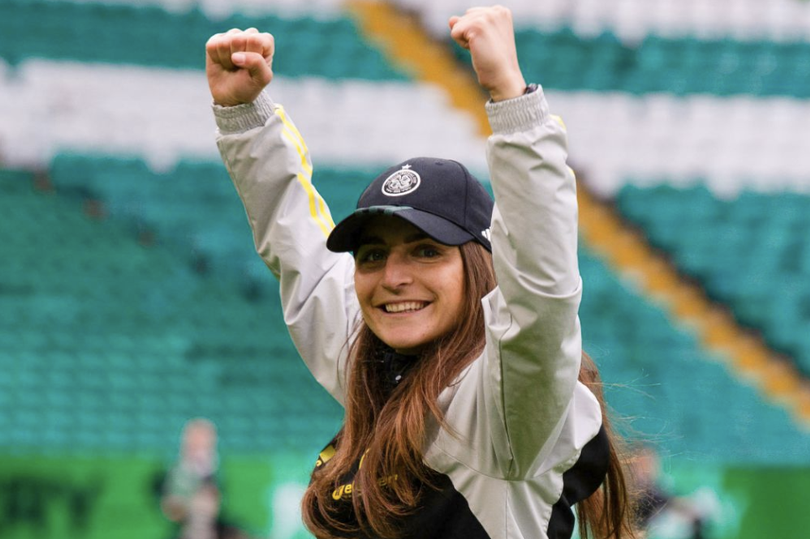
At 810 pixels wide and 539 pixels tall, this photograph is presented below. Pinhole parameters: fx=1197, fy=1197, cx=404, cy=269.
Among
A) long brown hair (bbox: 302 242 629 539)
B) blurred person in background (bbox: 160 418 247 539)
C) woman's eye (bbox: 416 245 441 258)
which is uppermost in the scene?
woman's eye (bbox: 416 245 441 258)

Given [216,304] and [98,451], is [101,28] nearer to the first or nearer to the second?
[216,304]

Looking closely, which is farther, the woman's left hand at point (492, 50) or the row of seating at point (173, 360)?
the row of seating at point (173, 360)

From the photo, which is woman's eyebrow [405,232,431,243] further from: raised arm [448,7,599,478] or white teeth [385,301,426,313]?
raised arm [448,7,599,478]

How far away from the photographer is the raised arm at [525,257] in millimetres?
1454

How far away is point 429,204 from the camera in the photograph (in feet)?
5.60

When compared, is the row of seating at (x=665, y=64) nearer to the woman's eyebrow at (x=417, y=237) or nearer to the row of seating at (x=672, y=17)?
the row of seating at (x=672, y=17)

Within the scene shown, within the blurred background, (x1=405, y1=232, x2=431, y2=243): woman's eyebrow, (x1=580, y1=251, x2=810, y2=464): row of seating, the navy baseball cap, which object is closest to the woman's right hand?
the navy baseball cap

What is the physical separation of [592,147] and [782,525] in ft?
6.63

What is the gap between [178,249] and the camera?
5547 mm

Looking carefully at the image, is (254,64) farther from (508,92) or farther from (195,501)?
(195,501)

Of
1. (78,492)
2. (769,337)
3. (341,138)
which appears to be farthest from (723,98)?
(78,492)

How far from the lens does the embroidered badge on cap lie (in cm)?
173

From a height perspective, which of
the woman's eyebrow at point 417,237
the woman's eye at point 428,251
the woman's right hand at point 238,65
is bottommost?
the woman's eye at point 428,251

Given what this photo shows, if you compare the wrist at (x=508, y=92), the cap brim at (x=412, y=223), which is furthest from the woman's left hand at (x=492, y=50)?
the cap brim at (x=412, y=223)
